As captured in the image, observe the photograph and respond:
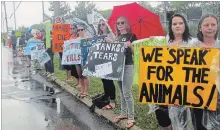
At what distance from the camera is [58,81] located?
10.7m

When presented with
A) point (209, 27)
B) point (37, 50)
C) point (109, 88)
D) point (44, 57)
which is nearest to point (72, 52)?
point (109, 88)

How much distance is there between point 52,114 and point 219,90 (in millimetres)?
4146

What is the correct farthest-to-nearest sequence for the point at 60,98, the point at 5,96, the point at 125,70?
the point at 5,96, the point at 60,98, the point at 125,70

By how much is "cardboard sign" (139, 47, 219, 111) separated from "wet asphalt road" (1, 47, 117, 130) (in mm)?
2052

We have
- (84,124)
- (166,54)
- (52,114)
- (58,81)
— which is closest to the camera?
(166,54)

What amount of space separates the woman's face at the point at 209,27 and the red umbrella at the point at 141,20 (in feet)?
4.89

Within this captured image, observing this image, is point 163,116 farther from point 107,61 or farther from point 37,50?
point 37,50

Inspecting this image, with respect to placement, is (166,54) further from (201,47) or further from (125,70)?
(125,70)

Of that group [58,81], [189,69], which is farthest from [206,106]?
[58,81]

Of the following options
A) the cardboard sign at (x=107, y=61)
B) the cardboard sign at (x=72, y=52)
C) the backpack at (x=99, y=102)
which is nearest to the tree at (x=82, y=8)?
the cardboard sign at (x=72, y=52)

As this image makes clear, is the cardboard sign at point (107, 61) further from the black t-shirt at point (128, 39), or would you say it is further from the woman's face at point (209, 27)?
the woman's face at point (209, 27)

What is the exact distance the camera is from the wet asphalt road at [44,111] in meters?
6.02

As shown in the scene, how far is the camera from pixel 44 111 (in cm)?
711

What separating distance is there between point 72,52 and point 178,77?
4.82 meters
